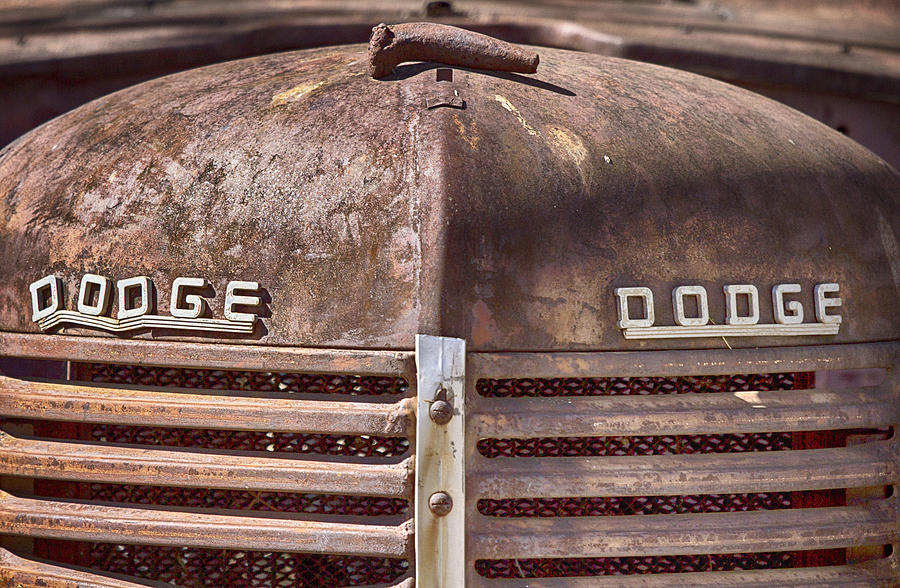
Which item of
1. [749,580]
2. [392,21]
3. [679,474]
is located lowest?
[749,580]

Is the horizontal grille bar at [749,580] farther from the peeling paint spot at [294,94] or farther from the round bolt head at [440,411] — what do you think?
the peeling paint spot at [294,94]

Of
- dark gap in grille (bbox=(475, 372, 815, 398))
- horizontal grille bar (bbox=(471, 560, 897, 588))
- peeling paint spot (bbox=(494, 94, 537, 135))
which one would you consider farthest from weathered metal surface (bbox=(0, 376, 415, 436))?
peeling paint spot (bbox=(494, 94, 537, 135))

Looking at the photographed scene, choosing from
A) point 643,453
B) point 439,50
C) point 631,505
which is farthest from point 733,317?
point 439,50

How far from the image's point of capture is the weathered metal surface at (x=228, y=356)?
1.77 m

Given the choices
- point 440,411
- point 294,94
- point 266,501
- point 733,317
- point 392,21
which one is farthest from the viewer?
point 392,21

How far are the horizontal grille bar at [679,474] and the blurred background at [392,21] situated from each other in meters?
2.21

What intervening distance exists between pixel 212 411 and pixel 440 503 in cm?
48

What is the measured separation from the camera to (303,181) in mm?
1848

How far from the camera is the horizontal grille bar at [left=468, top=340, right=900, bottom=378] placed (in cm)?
178

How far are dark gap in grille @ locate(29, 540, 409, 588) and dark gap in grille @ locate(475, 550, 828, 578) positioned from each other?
0.21 m

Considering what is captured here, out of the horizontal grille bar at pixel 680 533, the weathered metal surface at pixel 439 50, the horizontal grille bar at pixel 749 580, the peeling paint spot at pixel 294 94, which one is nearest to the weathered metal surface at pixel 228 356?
the horizontal grille bar at pixel 680 533

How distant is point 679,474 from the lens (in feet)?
6.04

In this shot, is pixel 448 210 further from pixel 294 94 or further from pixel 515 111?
pixel 294 94

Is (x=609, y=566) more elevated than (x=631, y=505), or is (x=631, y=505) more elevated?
(x=631, y=505)
